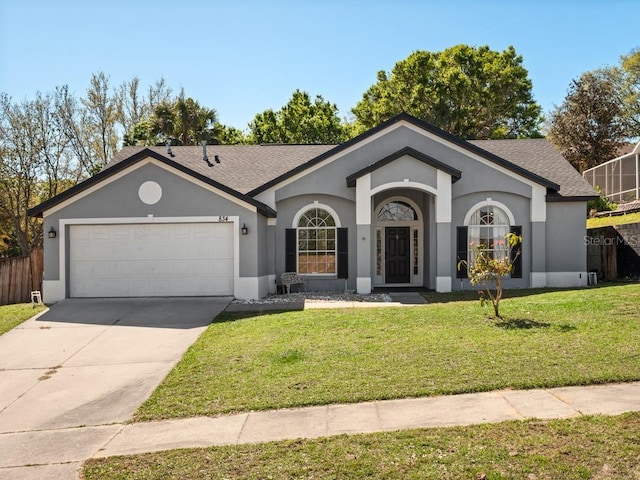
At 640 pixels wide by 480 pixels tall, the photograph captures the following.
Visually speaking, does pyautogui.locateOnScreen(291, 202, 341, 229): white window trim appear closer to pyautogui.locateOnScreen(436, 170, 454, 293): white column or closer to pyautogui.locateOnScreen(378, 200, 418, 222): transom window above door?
pyautogui.locateOnScreen(378, 200, 418, 222): transom window above door

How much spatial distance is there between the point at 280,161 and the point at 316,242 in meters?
4.11

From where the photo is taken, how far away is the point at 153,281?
1427 centimetres

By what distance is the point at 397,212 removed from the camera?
56.7 ft

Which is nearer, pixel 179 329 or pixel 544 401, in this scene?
pixel 544 401

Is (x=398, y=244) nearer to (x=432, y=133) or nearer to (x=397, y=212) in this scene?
(x=397, y=212)

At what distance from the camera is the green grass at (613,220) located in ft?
56.7

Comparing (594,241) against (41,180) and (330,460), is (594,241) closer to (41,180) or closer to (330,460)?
(330,460)

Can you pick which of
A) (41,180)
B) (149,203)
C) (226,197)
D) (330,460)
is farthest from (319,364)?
(41,180)

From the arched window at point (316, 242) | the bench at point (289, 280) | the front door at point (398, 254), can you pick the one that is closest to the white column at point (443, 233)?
the front door at point (398, 254)

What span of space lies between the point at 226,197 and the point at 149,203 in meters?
2.27

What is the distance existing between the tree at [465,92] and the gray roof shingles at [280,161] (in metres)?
14.2

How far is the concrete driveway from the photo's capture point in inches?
244

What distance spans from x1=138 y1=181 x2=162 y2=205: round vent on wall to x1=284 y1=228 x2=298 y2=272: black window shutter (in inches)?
165

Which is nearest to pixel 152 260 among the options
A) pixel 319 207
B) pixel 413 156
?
pixel 319 207
